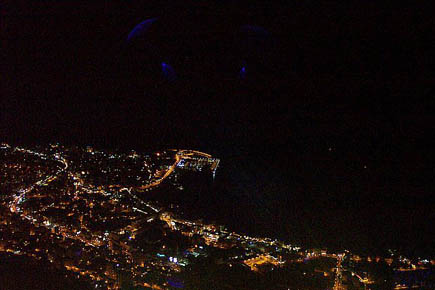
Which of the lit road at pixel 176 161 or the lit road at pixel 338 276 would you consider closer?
the lit road at pixel 338 276

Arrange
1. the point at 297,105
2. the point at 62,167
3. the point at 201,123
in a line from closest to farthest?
the point at 297,105 → the point at 201,123 → the point at 62,167

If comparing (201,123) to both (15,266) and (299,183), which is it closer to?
(299,183)

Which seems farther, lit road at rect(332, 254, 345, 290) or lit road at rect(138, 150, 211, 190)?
lit road at rect(138, 150, 211, 190)

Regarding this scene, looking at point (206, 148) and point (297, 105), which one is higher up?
point (297, 105)

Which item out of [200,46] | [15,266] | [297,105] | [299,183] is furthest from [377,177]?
[15,266]

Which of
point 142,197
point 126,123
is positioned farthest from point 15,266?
point 126,123

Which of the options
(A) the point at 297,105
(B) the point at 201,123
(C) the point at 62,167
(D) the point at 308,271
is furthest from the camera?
(C) the point at 62,167

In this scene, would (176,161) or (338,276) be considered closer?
(338,276)

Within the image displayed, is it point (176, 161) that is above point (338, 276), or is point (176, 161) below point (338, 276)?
above

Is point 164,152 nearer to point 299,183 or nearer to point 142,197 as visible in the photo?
point 142,197

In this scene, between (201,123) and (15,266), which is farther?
(201,123)

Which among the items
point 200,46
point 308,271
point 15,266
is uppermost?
point 200,46
